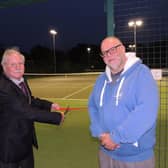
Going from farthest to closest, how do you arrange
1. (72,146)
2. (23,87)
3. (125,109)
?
(72,146)
(23,87)
(125,109)

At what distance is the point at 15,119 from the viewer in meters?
2.42

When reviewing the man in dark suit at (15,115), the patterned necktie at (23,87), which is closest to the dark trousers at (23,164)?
the man in dark suit at (15,115)

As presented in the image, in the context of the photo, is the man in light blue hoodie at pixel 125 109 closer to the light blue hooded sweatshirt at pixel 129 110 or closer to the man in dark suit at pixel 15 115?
the light blue hooded sweatshirt at pixel 129 110

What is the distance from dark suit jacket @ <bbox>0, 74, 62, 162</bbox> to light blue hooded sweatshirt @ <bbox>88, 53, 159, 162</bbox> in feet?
1.59

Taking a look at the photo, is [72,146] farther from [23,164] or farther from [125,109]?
[125,109]

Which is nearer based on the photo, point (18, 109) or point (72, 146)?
point (18, 109)

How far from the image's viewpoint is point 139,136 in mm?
2023

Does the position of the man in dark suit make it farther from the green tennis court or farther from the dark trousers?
the green tennis court

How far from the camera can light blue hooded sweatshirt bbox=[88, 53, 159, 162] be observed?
2016 millimetres

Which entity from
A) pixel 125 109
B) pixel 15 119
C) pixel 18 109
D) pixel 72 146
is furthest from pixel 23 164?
pixel 72 146

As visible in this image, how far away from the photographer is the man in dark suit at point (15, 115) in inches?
93.2

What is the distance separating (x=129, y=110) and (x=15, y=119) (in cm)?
91

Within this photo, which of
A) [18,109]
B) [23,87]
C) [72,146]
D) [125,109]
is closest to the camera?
[125,109]

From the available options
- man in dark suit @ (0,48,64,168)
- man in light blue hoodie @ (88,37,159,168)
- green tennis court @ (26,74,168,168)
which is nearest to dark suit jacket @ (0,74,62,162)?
man in dark suit @ (0,48,64,168)
